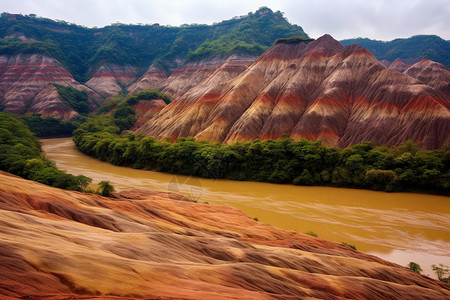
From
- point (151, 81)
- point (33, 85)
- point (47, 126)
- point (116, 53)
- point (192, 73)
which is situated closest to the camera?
point (47, 126)

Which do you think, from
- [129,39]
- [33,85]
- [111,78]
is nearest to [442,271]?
[33,85]

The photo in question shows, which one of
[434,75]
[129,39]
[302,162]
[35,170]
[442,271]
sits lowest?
[442,271]

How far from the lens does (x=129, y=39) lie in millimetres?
145625

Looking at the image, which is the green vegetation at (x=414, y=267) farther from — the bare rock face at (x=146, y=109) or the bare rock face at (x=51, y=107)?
the bare rock face at (x=51, y=107)

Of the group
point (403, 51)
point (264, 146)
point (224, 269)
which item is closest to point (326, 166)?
point (264, 146)

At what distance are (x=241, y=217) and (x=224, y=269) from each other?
1004cm

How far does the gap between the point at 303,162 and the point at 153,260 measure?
93.0 feet

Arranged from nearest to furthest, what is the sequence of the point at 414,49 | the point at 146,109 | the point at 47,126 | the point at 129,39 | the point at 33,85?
the point at 47,126 < the point at 146,109 < the point at 33,85 < the point at 414,49 < the point at 129,39

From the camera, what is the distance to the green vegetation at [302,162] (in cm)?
3000

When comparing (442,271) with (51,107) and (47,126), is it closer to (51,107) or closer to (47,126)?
(47,126)

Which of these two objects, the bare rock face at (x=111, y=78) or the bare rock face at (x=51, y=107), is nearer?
the bare rock face at (x=51, y=107)

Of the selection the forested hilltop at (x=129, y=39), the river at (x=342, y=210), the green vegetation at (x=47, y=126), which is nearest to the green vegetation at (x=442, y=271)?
the river at (x=342, y=210)

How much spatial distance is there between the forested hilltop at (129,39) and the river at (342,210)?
223 feet

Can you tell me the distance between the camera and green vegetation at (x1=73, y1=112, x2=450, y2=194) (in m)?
30.0
